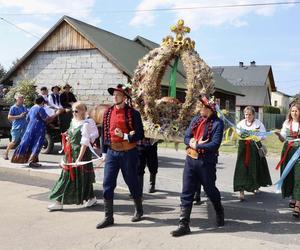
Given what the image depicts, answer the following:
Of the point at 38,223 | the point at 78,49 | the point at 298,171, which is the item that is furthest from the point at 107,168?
the point at 78,49

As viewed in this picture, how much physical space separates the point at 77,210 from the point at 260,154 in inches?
134

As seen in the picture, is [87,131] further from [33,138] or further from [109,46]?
[109,46]

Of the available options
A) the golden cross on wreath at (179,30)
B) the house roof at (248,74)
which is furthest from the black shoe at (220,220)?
the house roof at (248,74)

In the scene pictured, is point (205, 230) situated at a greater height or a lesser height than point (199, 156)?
lesser

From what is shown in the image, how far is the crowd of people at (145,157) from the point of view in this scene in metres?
5.88

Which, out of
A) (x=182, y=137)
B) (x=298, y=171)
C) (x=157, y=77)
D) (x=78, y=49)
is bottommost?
(x=298, y=171)

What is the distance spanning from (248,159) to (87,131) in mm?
2919

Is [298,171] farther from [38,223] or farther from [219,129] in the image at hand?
[38,223]

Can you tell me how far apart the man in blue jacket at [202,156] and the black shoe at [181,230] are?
0.04ft

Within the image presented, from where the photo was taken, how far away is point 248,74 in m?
64.3

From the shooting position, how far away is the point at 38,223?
604 centimetres

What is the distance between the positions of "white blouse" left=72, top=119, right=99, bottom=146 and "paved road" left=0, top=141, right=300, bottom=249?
1.09 metres

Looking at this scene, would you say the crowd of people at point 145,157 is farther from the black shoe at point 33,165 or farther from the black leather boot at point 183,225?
the black shoe at point 33,165

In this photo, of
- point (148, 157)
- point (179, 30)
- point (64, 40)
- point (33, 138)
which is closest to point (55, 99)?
point (33, 138)
